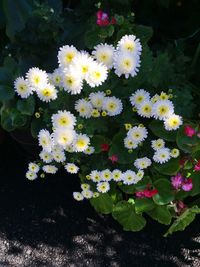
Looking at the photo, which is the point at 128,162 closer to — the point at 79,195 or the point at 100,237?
the point at 79,195

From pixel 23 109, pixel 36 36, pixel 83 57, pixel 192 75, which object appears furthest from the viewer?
pixel 192 75

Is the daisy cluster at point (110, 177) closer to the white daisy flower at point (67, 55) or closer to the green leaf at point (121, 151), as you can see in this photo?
the green leaf at point (121, 151)

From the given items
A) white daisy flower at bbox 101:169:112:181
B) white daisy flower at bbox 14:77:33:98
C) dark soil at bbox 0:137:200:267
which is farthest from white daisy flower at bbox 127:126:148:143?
dark soil at bbox 0:137:200:267

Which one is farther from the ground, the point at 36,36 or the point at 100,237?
the point at 36,36

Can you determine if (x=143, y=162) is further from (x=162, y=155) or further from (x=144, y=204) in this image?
(x=144, y=204)

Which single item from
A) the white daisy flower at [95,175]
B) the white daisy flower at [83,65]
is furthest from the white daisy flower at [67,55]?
the white daisy flower at [95,175]

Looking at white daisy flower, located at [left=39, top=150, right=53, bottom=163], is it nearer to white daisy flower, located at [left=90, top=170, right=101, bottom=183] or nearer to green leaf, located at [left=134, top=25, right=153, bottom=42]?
white daisy flower, located at [left=90, top=170, right=101, bottom=183]

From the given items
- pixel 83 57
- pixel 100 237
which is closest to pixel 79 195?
pixel 100 237

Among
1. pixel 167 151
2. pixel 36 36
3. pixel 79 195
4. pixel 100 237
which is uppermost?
pixel 36 36
